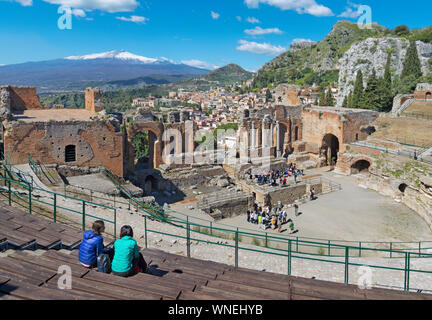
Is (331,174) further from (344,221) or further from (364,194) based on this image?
(344,221)

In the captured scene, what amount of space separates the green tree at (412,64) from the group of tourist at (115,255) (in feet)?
165

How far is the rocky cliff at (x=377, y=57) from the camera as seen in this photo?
168ft

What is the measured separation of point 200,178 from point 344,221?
1053 cm

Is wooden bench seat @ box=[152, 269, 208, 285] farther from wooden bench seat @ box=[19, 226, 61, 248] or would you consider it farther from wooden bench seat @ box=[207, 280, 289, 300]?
wooden bench seat @ box=[19, 226, 61, 248]

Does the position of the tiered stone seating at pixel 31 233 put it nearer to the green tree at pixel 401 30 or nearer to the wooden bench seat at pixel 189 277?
the wooden bench seat at pixel 189 277

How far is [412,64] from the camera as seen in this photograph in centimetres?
4778

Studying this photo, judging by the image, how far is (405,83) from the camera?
44656 millimetres

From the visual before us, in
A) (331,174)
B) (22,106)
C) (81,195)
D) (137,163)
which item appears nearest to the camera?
(81,195)

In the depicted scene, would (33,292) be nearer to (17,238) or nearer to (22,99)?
(17,238)

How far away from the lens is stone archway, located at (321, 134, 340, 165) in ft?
115

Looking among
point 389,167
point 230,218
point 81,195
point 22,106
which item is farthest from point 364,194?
point 22,106

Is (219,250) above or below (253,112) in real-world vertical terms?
below

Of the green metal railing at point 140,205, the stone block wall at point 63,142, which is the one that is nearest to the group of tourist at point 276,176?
the green metal railing at point 140,205

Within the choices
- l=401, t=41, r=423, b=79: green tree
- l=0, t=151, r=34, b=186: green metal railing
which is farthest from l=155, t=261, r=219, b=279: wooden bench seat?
l=401, t=41, r=423, b=79: green tree
